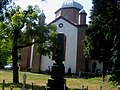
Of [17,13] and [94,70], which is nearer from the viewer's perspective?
[17,13]

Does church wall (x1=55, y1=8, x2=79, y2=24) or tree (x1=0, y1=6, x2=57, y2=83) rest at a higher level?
church wall (x1=55, y1=8, x2=79, y2=24)

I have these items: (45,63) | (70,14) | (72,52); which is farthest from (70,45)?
(70,14)

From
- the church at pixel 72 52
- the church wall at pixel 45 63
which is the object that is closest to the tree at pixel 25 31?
the church at pixel 72 52

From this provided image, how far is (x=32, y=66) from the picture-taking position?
177 ft

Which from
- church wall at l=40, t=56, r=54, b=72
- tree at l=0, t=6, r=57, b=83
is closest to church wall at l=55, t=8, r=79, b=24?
church wall at l=40, t=56, r=54, b=72

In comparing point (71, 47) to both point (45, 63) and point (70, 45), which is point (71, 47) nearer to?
point (70, 45)

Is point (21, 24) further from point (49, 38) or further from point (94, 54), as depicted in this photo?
point (94, 54)

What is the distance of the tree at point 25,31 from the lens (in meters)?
25.1

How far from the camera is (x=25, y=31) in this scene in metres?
26.2

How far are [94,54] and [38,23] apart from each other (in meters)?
15.3

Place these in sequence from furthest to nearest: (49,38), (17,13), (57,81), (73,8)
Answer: (73,8) → (49,38) → (17,13) → (57,81)

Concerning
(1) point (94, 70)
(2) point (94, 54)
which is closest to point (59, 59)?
(2) point (94, 54)

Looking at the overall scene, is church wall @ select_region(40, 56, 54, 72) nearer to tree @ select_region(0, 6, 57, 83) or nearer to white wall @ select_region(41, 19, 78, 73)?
white wall @ select_region(41, 19, 78, 73)

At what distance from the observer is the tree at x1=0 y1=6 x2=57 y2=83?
82.3ft
